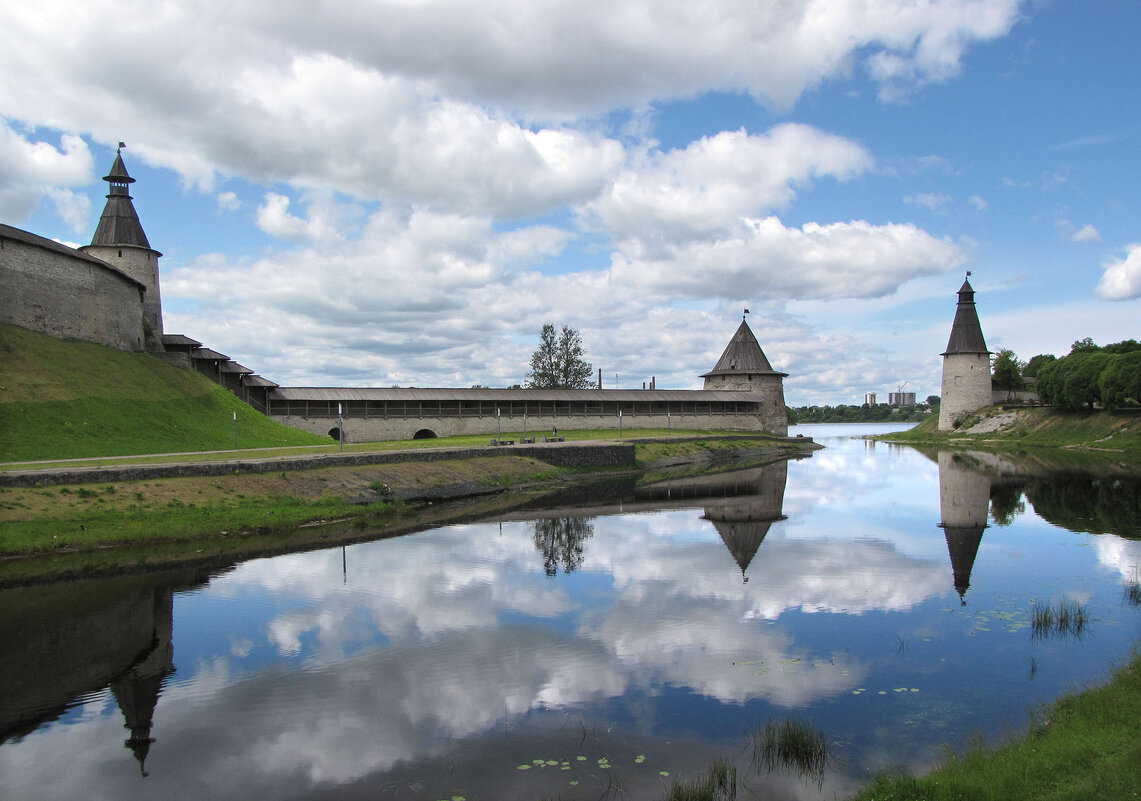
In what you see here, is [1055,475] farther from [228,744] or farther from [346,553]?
[228,744]

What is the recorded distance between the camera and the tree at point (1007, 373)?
62.1 meters

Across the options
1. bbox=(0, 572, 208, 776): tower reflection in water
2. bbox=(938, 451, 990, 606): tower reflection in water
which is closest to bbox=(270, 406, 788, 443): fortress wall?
bbox=(938, 451, 990, 606): tower reflection in water

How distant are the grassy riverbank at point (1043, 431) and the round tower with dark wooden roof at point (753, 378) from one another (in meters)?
11.2

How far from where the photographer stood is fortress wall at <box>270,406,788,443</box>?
38.8 meters

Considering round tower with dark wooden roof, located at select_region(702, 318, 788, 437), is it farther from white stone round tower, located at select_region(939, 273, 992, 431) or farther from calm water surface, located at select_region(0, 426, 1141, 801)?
calm water surface, located at select_region(0, 426, 1141, 801)

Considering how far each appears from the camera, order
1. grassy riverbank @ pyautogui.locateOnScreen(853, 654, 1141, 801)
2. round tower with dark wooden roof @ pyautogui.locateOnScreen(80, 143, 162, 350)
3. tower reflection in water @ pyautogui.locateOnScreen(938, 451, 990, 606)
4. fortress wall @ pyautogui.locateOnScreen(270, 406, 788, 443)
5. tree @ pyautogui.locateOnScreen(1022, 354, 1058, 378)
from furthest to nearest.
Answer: tree @ pyautogui.locateOnScreen(1022, 354, 1058, 378)
fortress wall @ pyautogui.locateOnScreen(270, 406, 788, 443)
round tower with dark wooden roof @ pyautogui.locateOnScreen(80, 143, 162, 350)
tower reflection in water @ pyautogui.locateOnScreen(938, 451, 990, 606)
grassy riverbank @ pyautogui.locateOnScreen(853, 654, 1141, 801)

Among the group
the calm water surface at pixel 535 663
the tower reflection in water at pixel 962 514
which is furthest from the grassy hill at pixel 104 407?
the tower reflection in water at pixel 962 514

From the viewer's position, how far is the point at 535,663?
8.30m

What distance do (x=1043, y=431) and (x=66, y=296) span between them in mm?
53974

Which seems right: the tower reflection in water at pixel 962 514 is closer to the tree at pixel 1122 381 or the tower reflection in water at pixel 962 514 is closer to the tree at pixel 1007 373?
the tree at pixel 1122 381

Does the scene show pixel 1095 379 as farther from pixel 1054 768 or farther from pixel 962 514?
pixel 1054 768

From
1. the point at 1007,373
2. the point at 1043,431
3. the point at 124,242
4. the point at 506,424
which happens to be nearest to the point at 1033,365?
the point at 1007,373

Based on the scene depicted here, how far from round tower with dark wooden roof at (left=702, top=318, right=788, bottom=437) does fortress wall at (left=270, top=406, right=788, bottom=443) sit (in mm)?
681

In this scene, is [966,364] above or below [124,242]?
below
